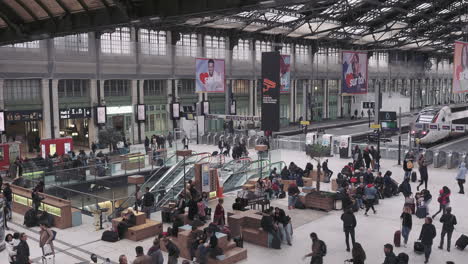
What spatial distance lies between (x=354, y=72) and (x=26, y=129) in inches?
927

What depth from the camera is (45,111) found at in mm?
35750

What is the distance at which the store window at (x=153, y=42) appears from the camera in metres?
42.5

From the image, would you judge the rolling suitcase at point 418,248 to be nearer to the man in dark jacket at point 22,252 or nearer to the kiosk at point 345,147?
the man in dark jacket at point 22,252

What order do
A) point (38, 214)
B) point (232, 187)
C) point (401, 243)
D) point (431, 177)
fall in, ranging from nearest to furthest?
point (401, 243) → point (38, 214) → point (232, 187) → point (431, 177)

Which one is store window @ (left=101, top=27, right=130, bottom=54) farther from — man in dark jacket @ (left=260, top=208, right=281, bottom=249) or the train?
man in dark jacket @ (left=260, top=208, right=281, bottom=249)

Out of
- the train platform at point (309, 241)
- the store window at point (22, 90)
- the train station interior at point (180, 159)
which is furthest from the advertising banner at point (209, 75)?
the train platform at point (309, 241)

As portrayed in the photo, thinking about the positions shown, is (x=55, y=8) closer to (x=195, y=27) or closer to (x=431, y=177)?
(x=431, y=177)

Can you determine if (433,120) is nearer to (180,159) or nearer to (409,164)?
(409,164)

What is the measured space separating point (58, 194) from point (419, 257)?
48.7 feet

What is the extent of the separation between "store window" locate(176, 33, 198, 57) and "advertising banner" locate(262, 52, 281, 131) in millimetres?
25219

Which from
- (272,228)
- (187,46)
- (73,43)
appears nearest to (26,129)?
(73,43)

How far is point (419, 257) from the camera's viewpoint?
43.9ft

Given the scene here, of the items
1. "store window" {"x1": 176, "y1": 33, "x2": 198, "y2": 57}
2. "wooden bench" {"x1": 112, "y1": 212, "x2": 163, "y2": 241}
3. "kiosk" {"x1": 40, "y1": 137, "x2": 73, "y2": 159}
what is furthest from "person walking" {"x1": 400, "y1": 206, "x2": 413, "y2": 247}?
"store window" {"x1": 176, "y1": 33, "x2": 198, "y2": 57}

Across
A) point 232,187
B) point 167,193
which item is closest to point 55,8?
point 167,193
